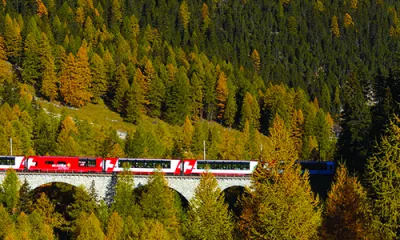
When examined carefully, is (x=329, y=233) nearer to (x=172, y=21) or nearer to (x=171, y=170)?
(x=171, y=170)

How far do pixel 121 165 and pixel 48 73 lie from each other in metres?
48.5

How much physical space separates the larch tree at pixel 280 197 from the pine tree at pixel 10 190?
4672cm

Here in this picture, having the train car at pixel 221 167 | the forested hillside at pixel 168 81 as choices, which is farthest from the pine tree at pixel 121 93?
the train car at pixel 221 167

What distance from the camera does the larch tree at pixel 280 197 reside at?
25547 mm

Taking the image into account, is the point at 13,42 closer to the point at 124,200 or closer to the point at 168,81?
the point at 168,81

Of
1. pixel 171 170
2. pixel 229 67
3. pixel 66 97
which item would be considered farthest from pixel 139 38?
pixel 171 170

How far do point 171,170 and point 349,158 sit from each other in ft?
65.7

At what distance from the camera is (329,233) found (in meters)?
27.5

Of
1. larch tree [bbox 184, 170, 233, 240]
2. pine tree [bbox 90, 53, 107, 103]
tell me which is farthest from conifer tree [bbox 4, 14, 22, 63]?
larch tree [bbox 184, 170, 233, 240]

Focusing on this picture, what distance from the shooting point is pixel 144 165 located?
241 feet

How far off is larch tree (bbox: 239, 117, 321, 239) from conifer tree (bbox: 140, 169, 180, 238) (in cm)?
3766

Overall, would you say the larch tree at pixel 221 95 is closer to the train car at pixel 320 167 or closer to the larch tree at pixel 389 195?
the train car at pixel 320 167

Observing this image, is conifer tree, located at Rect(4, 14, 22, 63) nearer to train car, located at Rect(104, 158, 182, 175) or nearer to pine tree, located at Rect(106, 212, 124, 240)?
train car, located at Rect(104, 158, 182, 175)

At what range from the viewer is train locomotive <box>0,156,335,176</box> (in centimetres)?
7244
